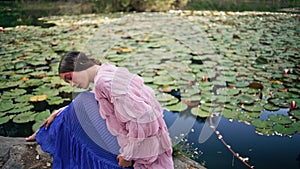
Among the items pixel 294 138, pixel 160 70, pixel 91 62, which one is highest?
→ pixel 91 62

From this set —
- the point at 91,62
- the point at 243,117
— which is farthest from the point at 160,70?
the point at 91,62

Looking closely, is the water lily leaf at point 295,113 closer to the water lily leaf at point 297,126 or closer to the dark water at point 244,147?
the water lily leaf at point 297,126

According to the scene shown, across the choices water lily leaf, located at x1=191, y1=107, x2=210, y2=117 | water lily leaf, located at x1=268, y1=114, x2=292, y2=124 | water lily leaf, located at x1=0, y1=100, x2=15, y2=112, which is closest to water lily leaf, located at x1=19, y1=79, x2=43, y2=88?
water lily leaf, located at x1=0, y1=100, x2=15, y2=112

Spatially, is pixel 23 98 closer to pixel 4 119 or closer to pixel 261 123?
pixel 4 119

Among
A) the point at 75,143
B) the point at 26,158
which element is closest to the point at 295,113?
the point at 75,143

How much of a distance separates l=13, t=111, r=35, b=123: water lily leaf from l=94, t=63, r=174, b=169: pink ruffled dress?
132cm

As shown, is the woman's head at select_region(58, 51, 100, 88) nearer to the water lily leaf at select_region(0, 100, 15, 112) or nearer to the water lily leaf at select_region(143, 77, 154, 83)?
the water lily leaf at select_region(0, 100, 15, 112)

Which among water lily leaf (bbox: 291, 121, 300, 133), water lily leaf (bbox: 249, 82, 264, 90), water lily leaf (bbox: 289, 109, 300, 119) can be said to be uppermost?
water lily leaf (bbox: 249, 82, 264, 90)

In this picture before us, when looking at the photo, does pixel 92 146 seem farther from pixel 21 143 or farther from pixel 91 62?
pixel 21 143

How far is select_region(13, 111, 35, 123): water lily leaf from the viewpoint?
221cm

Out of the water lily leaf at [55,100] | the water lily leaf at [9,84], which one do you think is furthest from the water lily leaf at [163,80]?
the water lily leaf at [9,84]

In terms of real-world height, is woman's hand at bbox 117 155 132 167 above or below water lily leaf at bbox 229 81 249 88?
above

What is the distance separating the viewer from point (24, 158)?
5.13ft

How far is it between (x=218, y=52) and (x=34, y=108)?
272 cm
